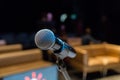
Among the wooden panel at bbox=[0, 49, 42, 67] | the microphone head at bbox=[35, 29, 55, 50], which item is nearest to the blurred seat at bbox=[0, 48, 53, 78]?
the wooden panel at bbox=[0, 49, 42, 67]

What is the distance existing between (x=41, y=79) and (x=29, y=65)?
4.83 ft

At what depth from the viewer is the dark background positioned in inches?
278

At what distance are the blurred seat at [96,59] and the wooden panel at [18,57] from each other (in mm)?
939

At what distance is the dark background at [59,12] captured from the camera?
7.06 meters

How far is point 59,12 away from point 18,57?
329cm

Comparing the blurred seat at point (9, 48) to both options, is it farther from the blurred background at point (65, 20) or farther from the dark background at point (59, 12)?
the dark background at point (59, 12)

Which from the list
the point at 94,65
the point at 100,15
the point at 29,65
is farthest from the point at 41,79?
the point at 100,15

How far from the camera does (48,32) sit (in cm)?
137

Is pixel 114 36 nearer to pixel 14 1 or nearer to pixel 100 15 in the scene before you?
pixel 100 15

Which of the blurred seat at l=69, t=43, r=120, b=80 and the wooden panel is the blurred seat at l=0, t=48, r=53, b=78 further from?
the blurred seat at l=69, t=43, r=120, b=80

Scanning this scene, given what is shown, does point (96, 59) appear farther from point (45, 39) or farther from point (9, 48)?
point (45, 39)

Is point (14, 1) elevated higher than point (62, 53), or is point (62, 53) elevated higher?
point (14, 1)

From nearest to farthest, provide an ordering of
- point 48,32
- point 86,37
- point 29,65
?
point 48,32, point 29,65, point 86,37

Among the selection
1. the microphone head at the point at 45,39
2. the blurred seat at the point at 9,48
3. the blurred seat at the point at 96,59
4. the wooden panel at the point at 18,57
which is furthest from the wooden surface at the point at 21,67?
the microphone head at the point at 45,39
